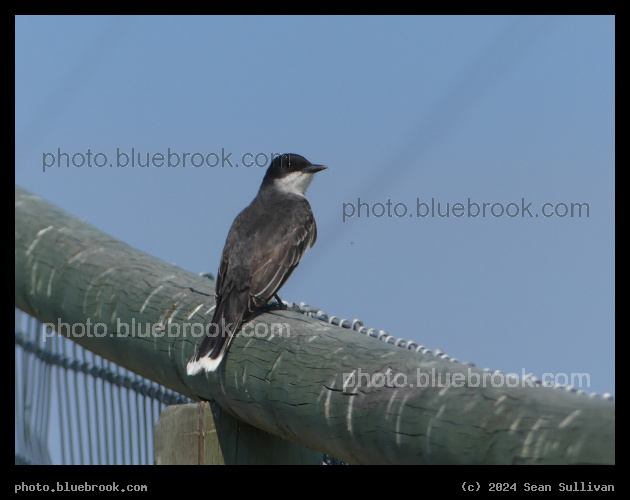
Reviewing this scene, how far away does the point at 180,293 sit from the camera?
3.00m

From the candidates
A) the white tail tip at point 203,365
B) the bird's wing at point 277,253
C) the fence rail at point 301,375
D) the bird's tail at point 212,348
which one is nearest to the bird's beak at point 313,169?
the bird's wing at point 277,253

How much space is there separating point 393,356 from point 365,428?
23 cm

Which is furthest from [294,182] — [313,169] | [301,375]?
[301,375]

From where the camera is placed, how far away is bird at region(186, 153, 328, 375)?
4.50 meters

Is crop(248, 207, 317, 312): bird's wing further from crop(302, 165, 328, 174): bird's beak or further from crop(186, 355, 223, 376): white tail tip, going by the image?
crop(186, 355, 223, 376): white tail tip

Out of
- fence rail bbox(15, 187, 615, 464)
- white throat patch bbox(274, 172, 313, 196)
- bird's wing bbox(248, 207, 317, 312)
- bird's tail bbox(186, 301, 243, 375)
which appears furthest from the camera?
white throat patch bbox(274, 172, 313, 196)

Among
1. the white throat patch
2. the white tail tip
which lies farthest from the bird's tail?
the white throat patch

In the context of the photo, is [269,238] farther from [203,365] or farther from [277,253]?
[203,365]

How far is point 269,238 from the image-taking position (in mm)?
5242

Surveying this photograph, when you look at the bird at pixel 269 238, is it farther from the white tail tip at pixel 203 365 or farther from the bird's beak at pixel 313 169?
the white tail tip at pixel 203 365
